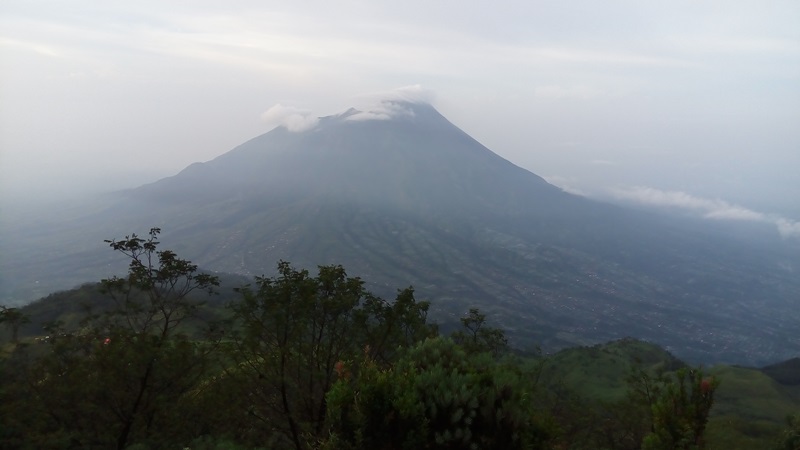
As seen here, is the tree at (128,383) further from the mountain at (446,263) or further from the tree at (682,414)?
the mountain at (446,263)

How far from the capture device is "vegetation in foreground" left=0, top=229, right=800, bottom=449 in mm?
8016

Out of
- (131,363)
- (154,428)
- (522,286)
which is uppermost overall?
(131,363)

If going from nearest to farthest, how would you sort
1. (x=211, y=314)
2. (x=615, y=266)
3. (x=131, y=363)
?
(x=131, y=363), (x=211, y=314), (x=615, y=266)

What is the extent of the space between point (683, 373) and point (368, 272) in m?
134

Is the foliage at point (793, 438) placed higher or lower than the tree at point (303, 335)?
lower

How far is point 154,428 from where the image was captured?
1359cm

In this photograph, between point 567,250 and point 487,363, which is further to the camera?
point 567,250

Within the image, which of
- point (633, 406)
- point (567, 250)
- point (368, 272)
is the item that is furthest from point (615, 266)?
point (633, 406)

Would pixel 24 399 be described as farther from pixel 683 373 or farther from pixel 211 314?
pixel 211 314

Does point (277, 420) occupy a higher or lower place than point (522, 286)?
higher

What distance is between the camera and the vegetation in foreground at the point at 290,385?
8.02 meters

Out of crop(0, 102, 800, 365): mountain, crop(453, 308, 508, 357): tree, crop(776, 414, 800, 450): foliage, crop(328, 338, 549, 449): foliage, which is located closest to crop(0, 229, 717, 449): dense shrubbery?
crop(328, 338, 549, 449): foliage

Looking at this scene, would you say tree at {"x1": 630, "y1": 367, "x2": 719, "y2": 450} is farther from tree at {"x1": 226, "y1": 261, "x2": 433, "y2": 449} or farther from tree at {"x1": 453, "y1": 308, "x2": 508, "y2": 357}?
tree at {"x1": 453, "y1": 308, "x2": 508, "y2": 357}

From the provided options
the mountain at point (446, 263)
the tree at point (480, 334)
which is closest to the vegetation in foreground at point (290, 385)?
the tree at point (480, 334)
